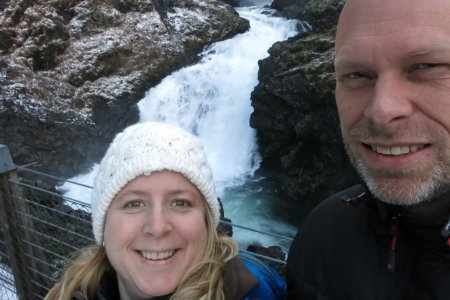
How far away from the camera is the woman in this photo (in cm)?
183

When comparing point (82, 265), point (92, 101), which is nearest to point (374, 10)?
point (82, 265)

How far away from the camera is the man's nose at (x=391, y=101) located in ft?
4.77

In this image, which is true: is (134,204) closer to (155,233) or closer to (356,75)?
(155,233)

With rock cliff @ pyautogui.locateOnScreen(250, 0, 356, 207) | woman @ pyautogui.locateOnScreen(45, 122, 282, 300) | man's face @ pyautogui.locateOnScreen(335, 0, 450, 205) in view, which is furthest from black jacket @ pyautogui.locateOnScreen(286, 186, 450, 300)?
rock cliff @ pyautogui.locateOnScreen(250, 0, 356, 207)

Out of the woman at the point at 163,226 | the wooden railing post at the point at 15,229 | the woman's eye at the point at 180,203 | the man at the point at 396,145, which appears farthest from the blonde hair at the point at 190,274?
the wooden railing post at the point at 15,229

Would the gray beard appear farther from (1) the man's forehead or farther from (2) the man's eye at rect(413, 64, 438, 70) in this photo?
(1) the man's forehead

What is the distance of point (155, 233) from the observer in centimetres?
180

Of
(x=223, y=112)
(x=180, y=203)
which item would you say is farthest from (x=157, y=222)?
(x=223, y=112)

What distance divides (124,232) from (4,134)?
14036mm

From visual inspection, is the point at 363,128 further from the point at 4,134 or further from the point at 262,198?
the point at 4,134

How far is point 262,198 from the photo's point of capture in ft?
47.2

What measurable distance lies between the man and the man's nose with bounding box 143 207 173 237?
71 centimetres

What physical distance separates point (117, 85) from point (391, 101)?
16.7 m

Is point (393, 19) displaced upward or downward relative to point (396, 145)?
upward
